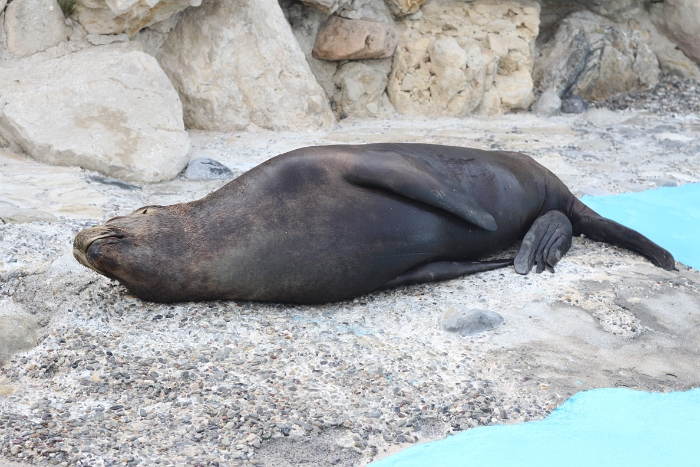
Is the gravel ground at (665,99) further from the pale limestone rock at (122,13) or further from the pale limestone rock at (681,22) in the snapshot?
the pale limestone rock at (122,13)

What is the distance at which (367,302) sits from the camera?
3611 millimetres

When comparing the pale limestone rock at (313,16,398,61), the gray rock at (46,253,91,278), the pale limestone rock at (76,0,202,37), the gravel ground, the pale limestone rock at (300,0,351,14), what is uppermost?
the pale limestone rock at (300,0,351,14)

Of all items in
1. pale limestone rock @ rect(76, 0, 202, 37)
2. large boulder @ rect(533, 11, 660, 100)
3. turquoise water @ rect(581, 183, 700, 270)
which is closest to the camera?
turquoise water @ rect(581, 183, 700, 270)

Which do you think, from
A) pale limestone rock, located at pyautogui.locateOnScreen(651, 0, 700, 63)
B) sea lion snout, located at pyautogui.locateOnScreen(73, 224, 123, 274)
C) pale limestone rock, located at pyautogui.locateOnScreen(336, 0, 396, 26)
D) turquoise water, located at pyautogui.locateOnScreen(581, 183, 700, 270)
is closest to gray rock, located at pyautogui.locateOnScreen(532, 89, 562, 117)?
pale limestone rock, located at pyautogui.locateOnScreen(336, 0, 396, 26)

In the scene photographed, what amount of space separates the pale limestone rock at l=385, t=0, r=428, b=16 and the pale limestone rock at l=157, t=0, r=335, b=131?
173 centimetres

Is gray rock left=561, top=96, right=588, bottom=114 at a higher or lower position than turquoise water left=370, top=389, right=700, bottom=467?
higher

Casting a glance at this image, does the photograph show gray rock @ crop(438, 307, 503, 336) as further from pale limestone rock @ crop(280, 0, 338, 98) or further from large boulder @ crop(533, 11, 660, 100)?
large boulder @ crop(533, 11, 660, 100)

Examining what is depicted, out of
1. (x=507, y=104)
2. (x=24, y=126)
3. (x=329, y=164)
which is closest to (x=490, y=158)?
(x=329, y=164)

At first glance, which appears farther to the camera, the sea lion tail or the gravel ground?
the gravel ground

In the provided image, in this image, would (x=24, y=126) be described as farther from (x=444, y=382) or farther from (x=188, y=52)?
(x=444, y=382)

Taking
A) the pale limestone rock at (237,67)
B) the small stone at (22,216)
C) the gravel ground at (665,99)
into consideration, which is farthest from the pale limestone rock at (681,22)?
the small stone at (22,216)

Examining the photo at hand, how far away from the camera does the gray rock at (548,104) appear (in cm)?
905

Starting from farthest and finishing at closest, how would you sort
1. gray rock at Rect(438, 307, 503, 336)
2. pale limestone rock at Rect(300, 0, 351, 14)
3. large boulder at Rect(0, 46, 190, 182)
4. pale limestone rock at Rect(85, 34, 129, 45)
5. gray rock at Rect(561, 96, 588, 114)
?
1. gray rock at Rect(561, 96, 588, 114)
2. pale limestone rock at Rect(300, 0, 351, 14)
3. pale limestone rock at Rect(85, 34, 129, 45)
4. large boulder at Rect(0, 46, 190, 182)
5. gray rock at Rect(438, 307, 503, 336)

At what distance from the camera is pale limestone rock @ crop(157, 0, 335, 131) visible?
7.26m
